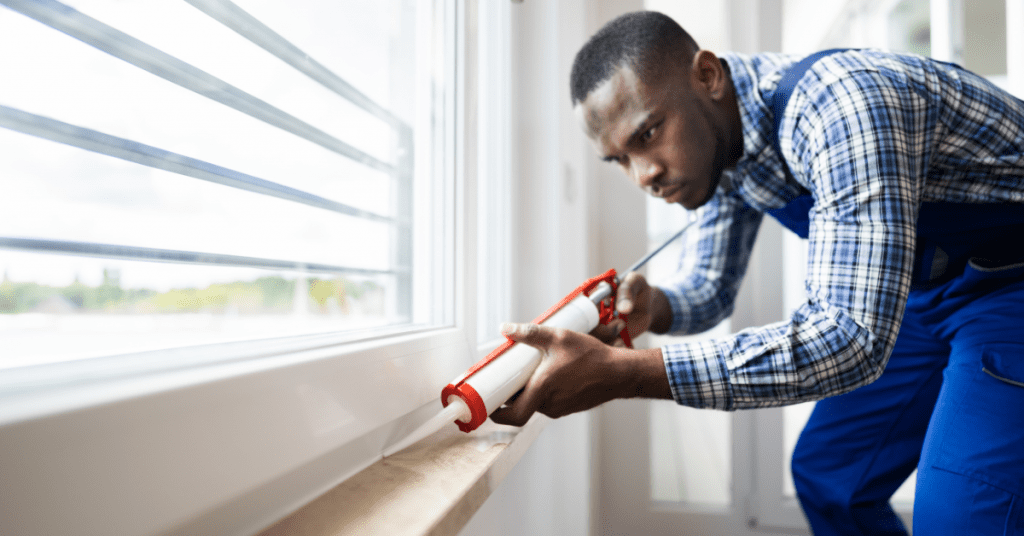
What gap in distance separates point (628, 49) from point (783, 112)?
0.25 m

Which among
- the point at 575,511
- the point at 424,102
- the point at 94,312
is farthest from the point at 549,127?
the point at 94,312

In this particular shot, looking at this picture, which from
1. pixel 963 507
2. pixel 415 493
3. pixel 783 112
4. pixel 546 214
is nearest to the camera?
pixel 415 493

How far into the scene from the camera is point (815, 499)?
1.01 metres

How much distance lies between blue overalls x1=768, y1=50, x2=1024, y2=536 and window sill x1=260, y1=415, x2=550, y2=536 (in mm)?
558

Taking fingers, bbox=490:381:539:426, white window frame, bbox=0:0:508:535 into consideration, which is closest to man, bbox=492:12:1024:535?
fingers, bbox=490:381:539:426

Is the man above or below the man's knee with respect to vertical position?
above

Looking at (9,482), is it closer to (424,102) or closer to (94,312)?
(94,312)

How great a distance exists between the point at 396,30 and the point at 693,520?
1.39m

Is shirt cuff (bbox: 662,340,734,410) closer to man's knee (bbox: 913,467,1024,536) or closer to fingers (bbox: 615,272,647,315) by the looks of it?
fingers (bbox: 615,272,647,315)

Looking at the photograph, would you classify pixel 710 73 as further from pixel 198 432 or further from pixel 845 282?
pixel 198 432

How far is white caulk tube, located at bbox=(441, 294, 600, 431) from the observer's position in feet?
1.53

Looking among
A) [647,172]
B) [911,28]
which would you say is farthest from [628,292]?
[911,28]

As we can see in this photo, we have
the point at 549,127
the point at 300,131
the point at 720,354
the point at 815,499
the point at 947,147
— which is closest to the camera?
the point at 300,131

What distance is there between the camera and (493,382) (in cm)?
49
